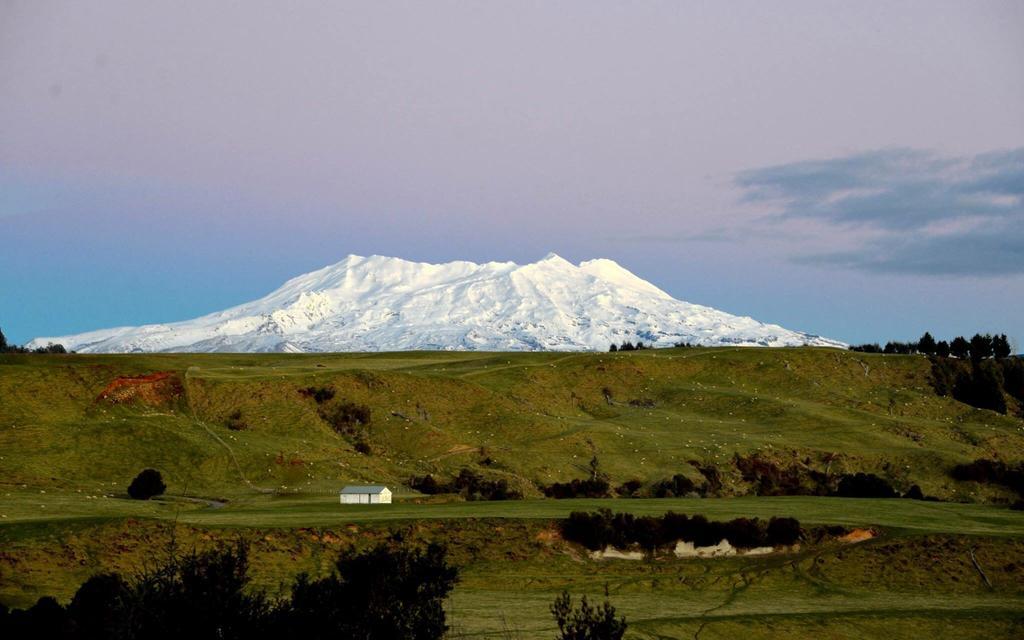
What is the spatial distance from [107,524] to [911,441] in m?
96.1

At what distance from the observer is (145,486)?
76.8 m

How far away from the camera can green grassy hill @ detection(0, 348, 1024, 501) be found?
301 ft

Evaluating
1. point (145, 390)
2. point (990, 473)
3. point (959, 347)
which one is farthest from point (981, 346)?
point (145, 390)

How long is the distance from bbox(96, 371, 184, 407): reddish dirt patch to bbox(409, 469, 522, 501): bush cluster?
98.6 feet

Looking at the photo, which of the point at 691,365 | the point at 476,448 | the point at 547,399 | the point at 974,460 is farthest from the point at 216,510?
the point at 691,365

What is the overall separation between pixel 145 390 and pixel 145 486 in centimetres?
3583

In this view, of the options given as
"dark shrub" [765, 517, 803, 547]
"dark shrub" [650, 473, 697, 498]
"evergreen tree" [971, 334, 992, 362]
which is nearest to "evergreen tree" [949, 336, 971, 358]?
"evergreen tree" [971, 334, 992, 362]

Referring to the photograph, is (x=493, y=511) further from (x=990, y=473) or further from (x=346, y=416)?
(x=990, y=473)

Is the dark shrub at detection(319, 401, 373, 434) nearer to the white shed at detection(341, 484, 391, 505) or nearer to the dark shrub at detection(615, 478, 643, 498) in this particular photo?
the dark shrub at detection(615, 478, 643, 498)

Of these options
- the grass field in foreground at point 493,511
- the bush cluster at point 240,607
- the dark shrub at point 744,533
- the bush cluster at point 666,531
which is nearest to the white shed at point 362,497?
the grass field in foreground at point 493,511

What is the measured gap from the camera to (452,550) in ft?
191

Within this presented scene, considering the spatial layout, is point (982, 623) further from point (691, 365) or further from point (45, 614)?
point (691, 365)

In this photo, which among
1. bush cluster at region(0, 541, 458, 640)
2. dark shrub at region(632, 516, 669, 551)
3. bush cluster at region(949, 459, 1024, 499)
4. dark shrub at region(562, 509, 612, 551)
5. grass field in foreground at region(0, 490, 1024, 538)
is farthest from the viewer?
bush cluster at region(949, 459, 1024, 499)

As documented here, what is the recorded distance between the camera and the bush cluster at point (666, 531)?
60312 mm
